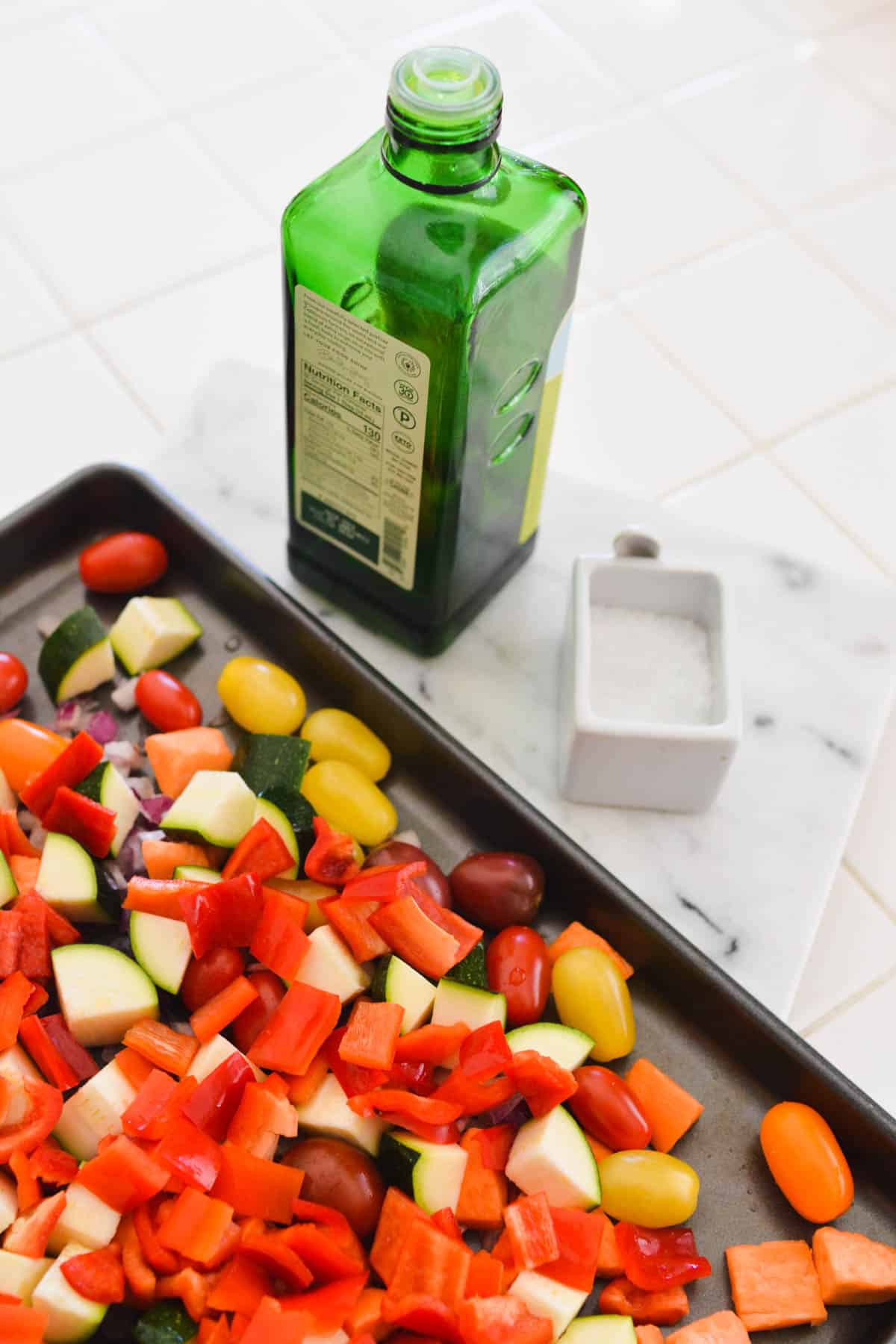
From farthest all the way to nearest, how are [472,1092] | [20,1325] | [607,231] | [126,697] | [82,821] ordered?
[607,231], [126,697], [82,821], [472,1092], [20,1325]

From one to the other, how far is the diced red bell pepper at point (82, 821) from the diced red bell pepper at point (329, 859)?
138 mm

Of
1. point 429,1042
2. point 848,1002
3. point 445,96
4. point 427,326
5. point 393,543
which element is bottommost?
point 848,1002

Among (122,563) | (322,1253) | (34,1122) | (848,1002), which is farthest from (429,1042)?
(122,563)

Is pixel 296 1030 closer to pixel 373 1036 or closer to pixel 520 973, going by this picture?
pixel 373 1036

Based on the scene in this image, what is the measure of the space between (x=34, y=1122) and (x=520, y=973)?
32 centimetres

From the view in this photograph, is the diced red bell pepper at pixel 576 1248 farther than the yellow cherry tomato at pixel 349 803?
No

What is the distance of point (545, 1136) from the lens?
787 millimetres

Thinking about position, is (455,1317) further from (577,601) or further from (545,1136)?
(577,601)

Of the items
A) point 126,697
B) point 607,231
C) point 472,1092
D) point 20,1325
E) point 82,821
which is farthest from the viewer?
point 607,231

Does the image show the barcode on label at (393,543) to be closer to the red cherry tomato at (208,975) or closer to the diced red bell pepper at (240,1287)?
the red cherry tomato at (208,975)

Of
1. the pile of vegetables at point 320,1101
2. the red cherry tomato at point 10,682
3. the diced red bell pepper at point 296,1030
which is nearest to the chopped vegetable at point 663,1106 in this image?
the pile of vegetables at point 320,1101

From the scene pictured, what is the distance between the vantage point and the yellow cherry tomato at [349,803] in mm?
936

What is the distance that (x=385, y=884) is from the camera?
0.86 meters

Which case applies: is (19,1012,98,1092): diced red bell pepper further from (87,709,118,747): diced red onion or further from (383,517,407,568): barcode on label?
(383,517,407,568): barcode on label
